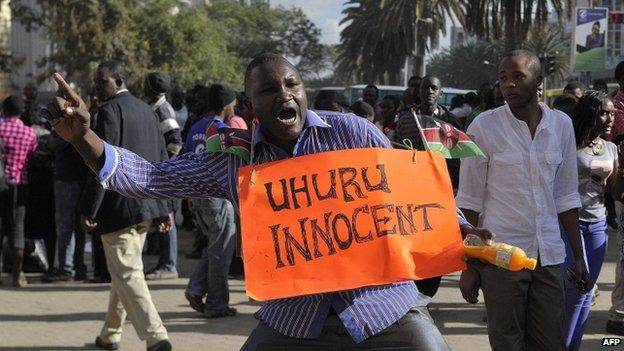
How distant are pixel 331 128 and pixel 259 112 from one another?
0.92ft

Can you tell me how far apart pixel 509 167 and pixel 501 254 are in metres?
1.58

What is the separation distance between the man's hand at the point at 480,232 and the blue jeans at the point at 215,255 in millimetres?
4989

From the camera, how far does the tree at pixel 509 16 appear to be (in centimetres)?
2891

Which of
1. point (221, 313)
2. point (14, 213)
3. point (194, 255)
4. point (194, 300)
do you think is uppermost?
point (14, 213)

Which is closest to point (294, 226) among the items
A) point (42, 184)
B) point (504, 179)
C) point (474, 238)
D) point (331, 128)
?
point (331, 128)

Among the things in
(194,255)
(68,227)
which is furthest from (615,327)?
(194,255)

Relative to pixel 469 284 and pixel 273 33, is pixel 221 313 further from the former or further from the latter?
pixel 273 33

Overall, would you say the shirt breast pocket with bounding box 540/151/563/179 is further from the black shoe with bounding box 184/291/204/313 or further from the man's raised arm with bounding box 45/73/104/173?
the black shoe with bounding box 184/291/204/313

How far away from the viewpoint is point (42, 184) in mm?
11414

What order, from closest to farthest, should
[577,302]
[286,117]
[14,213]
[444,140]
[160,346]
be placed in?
1. [286,117]
2. [444,140]
3. [577,302]
4. [160,346]
5. [14,213]

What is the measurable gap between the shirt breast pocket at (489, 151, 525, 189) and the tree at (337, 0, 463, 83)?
40.6 m

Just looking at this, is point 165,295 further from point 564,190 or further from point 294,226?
point 294,226

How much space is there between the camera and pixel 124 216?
23.7ft

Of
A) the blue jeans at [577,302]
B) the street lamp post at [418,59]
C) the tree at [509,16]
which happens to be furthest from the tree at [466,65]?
the blue jeans at [577,302]
